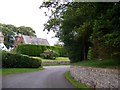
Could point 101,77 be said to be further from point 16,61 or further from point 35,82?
point 16,61

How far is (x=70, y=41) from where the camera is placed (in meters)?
31.2

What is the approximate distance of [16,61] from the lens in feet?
126

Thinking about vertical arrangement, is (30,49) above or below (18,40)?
below

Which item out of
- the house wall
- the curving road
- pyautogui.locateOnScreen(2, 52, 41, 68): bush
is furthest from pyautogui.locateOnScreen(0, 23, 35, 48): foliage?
the curving road

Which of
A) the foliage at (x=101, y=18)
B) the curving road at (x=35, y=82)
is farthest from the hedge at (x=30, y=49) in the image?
the curving road at (x=35, y=82)

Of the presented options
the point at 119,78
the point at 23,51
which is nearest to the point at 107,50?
the point at 119,78

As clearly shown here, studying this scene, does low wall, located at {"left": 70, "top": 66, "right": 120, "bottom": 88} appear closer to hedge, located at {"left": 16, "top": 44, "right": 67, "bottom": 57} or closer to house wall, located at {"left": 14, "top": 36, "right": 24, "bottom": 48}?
hedge, located at {"left": 16, "top": 44, "right": 67, "bottom": 57}

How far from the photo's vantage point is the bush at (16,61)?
122 feet

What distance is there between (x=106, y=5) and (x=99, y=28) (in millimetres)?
1171

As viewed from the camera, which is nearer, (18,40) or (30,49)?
(30,49)

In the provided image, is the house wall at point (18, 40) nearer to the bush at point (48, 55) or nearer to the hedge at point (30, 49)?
the hedge at point (30, 49)

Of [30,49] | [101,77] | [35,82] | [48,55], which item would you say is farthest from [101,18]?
[30,49]

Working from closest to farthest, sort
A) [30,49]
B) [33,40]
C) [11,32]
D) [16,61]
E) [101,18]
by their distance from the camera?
[101,18], [16,61], [30,49], [11,32], [33,40]

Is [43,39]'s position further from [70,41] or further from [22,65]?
[70,41]
